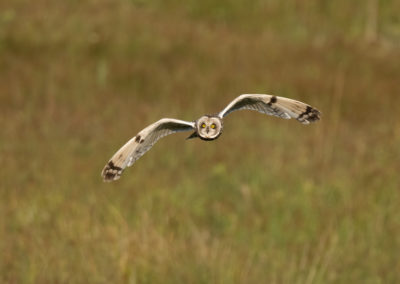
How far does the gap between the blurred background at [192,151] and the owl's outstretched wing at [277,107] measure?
5.15 feet

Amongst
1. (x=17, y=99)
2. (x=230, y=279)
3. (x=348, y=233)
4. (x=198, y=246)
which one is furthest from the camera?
(x=17, y=99)

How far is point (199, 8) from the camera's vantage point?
16.4 metres

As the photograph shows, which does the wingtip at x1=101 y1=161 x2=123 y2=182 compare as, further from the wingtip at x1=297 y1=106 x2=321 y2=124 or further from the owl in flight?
the wingtip at x1=297 y1=106 x2=321 y2=124

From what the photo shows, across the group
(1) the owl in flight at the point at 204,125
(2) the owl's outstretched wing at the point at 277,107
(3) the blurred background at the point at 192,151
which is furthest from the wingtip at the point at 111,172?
(3) the blurred background at the point at 192,151

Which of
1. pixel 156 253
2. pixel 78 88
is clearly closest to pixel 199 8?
pixel 78 88

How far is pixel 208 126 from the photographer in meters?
0.82

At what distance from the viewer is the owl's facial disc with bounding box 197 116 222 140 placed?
0.81 meters

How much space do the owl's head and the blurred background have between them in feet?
5.38

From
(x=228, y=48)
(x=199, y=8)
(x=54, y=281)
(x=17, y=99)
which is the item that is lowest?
(x=54, y=281)

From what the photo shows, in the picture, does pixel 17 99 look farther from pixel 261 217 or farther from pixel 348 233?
pixel 348 233

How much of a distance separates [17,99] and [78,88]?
0.98 metres

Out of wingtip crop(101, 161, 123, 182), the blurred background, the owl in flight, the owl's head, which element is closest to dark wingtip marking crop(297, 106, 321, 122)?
the owl in flight

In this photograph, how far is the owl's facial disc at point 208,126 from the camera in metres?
0.81

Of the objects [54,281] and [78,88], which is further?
[78,88]
